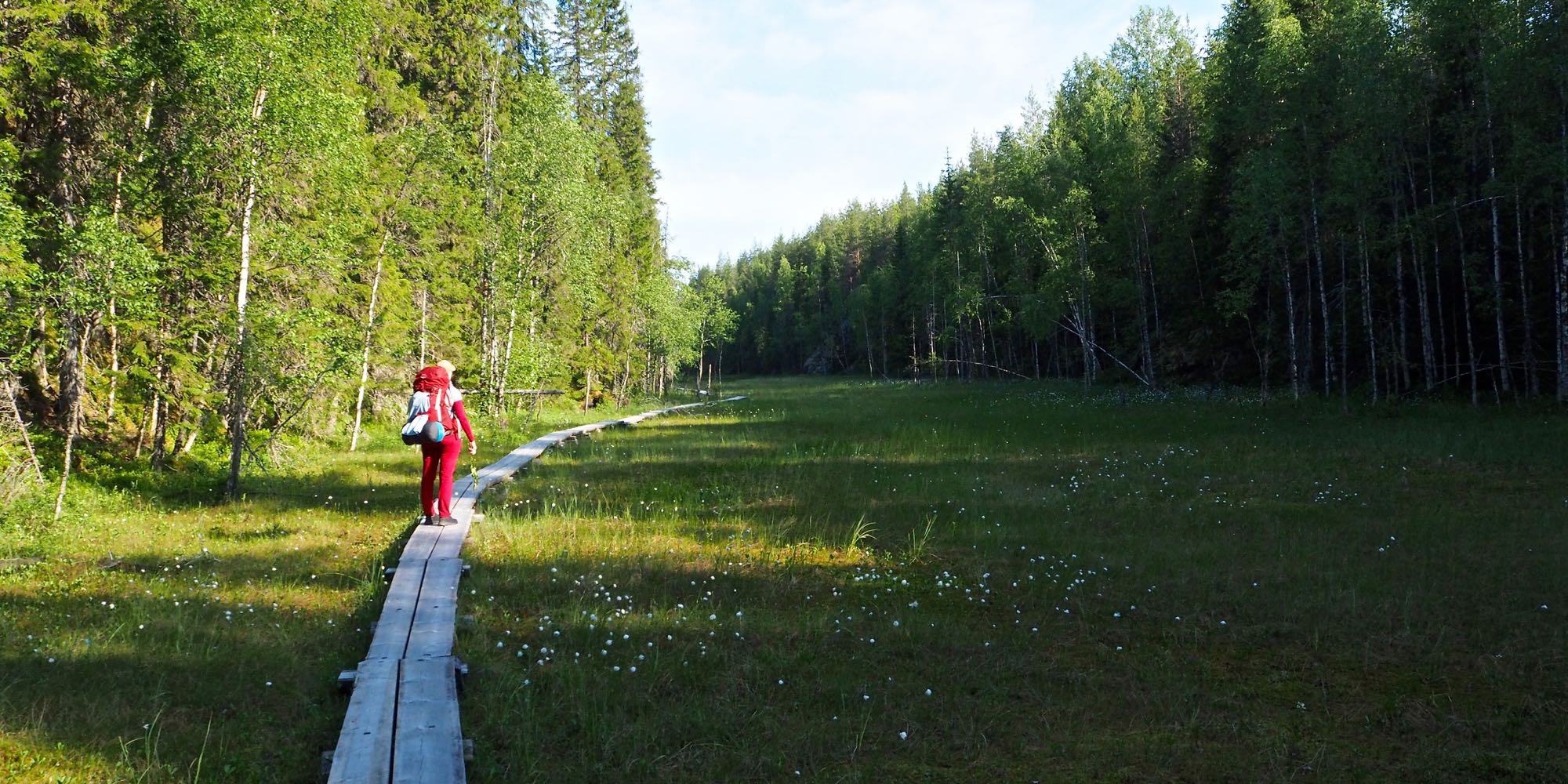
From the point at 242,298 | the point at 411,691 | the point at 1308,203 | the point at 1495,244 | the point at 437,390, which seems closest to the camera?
the point at 411,691

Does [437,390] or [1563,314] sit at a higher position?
[1563,314]

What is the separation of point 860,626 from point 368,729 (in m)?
4.02

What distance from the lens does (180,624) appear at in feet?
21.8

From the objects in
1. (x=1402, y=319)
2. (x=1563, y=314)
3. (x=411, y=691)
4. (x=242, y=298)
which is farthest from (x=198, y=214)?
(x=1402, y=319)

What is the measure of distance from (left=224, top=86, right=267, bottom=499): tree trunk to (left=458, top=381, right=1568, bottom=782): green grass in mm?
4258

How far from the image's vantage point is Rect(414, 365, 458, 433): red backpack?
9.98 meters

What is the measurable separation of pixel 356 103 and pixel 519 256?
37.8ft

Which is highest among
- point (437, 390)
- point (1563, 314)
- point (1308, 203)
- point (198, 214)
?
point (1308, 203)

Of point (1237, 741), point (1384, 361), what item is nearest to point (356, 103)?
point (1237, 741)

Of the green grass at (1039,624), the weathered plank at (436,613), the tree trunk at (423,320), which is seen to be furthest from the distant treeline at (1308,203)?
the weathered plank at (436,613)

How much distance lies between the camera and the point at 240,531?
10531mm

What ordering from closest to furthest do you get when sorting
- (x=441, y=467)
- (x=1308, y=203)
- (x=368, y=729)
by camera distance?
(x=368, y=729) < (x=441, y=467) < (x=1308, y=203)

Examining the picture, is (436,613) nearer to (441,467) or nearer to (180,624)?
(180,624)

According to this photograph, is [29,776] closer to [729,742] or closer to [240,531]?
[729,742]
